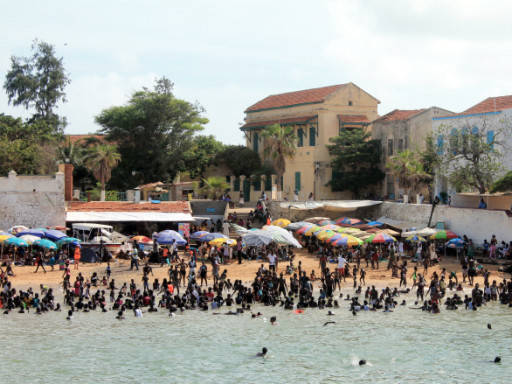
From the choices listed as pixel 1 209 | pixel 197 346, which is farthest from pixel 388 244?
pixel 1 209

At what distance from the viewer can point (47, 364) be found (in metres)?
23.5

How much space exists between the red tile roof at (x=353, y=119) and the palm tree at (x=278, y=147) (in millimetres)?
5979

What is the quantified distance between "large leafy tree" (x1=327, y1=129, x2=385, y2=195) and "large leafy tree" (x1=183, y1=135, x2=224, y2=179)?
1073 cm

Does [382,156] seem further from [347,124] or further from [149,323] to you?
[149,323]

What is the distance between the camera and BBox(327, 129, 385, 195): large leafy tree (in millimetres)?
55250

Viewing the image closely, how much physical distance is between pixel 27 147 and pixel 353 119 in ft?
84.4

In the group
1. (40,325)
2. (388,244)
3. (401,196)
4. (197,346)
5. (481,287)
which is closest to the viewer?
(197,346)

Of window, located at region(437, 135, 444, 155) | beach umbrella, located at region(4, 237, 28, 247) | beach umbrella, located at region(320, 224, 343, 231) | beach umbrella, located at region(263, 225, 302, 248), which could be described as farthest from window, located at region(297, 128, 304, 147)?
beach umbrella, located at region(4, 237, 28, 247)

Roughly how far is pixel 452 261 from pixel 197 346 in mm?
18976

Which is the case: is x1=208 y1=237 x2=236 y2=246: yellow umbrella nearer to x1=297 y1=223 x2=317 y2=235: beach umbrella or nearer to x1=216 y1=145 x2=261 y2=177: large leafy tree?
x1=297 y1=223 x2=317 y2=235: beach umbrella

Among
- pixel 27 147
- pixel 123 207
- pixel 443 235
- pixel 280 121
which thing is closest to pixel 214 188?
pixel 280 121

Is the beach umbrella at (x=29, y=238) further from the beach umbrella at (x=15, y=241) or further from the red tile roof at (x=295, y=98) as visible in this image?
the red tile roof at (x=295, y=98)

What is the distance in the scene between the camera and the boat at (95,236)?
3950cm

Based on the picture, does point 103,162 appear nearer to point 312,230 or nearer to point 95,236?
point 95,236
